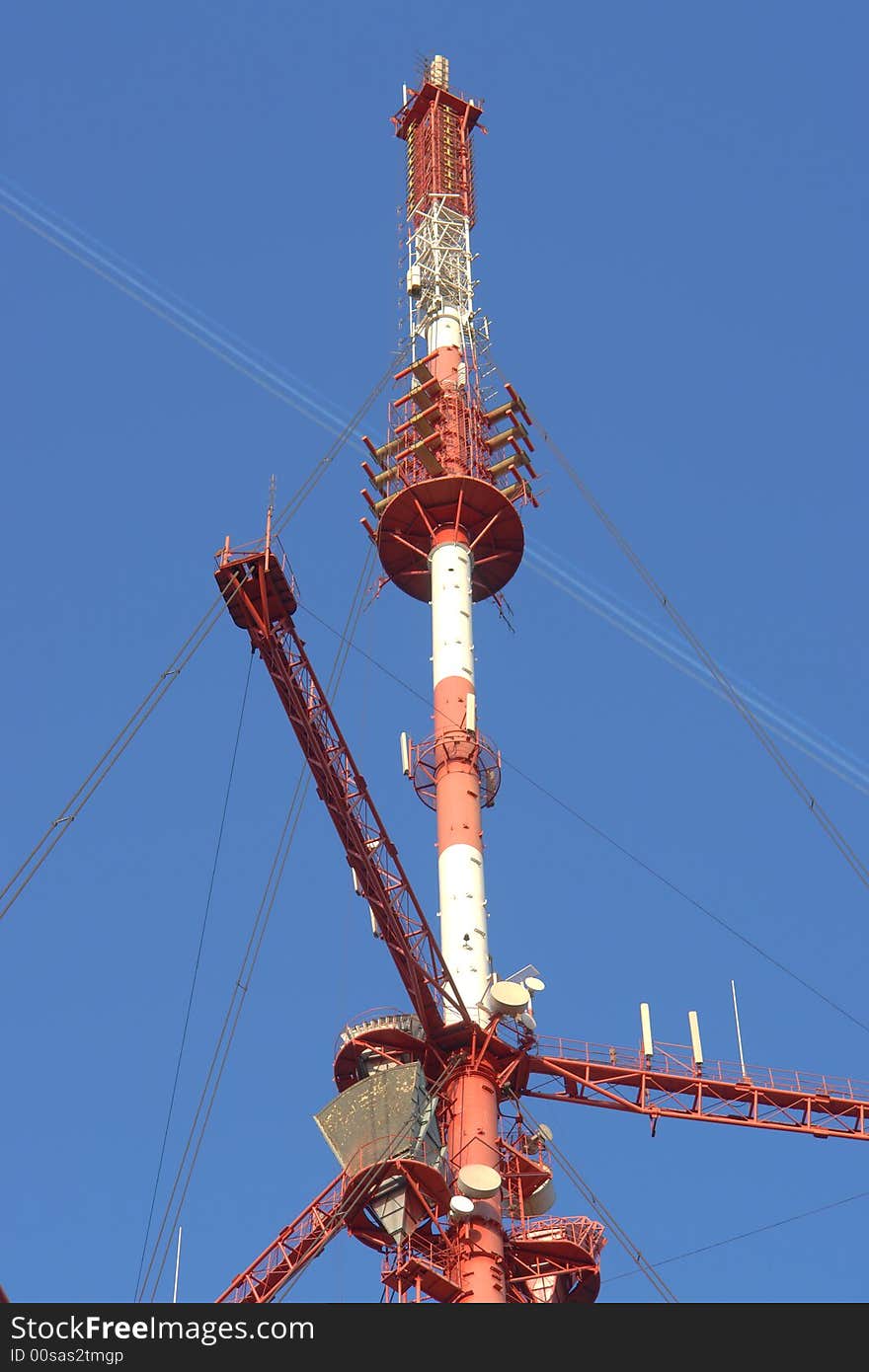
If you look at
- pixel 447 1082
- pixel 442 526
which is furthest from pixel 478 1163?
pixel 442 526

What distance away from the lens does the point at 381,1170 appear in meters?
63.6

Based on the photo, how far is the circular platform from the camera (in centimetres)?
8094

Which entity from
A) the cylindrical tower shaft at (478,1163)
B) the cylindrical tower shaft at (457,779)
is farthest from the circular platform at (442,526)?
the cylindrical tower shaft at (478,1163)

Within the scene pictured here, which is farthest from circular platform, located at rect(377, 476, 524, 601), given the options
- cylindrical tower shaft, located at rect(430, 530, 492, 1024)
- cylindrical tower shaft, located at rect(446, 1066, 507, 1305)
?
cylindrical tower shaft, located at rect(446, 1066, 507, 1305)

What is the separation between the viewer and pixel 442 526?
81.4 metres

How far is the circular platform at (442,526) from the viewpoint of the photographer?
80.9 meters

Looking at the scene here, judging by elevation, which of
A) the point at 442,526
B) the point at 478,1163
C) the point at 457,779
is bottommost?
the point at 478,1163

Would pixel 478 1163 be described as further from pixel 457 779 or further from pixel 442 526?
pixel 442 526

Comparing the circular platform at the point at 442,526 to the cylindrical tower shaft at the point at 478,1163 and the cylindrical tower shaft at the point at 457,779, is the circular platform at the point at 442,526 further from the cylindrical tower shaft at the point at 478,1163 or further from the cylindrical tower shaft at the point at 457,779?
the cylindrical tower shaft at the point at 478,1163
